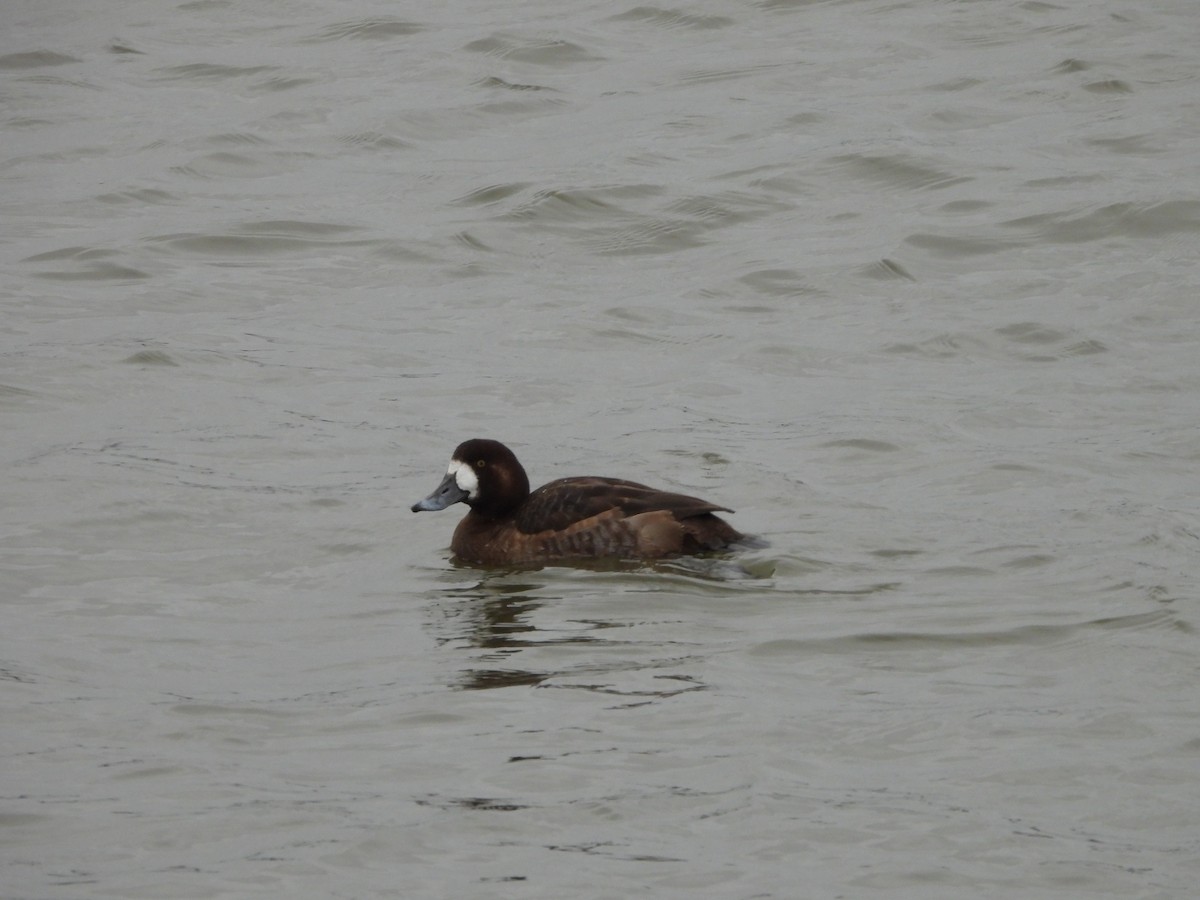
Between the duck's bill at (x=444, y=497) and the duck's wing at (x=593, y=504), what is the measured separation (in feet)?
0.99

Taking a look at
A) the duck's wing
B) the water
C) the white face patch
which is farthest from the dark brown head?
the water

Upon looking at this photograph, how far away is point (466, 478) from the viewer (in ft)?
28.7

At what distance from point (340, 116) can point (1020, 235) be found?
6.59m

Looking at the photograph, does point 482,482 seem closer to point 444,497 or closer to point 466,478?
point 466,478

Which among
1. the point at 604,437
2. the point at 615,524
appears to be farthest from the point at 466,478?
the point at 604,437

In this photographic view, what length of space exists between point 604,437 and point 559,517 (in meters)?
1.76

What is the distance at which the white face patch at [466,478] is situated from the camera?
28.7ft

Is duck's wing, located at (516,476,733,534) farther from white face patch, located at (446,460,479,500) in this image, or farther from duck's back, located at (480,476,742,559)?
white face patch, located at (446,460,479,500)

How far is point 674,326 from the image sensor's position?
12.1 meters

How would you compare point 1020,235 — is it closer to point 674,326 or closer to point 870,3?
point 674,326

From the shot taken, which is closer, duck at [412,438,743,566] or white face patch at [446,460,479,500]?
duck at [412,438,743,566]

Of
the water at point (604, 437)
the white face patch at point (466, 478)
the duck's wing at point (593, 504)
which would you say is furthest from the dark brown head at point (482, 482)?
the water at point (604, 437)

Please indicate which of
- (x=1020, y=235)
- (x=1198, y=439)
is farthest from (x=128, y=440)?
(x=1020, y=235)

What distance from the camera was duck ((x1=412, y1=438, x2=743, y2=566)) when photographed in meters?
8.36
